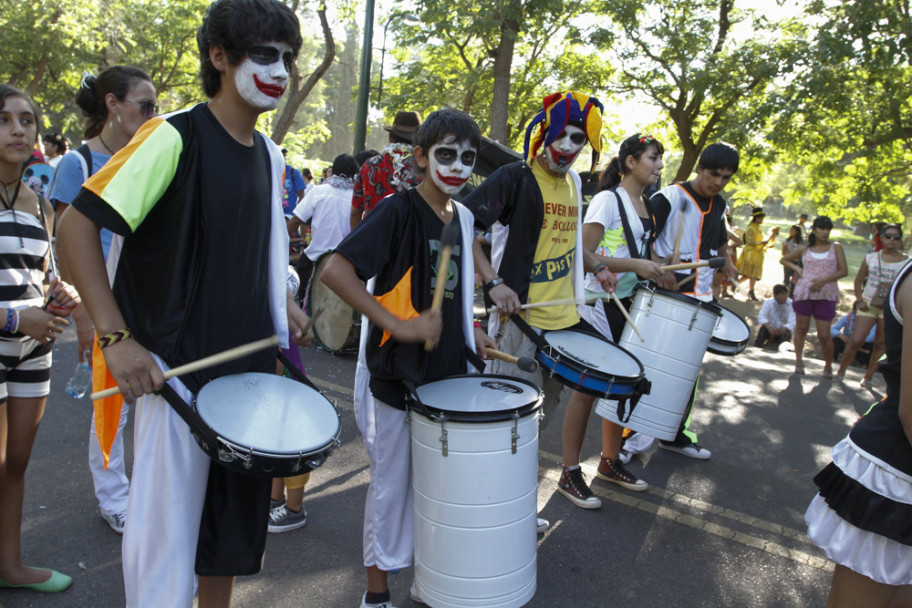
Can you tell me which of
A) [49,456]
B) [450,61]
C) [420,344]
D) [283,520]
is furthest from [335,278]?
[450,61]

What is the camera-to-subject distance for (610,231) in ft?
13.8

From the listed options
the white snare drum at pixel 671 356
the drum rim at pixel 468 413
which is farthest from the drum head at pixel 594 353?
the drum rim at pixel 468 413

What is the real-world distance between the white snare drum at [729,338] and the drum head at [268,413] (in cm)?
307

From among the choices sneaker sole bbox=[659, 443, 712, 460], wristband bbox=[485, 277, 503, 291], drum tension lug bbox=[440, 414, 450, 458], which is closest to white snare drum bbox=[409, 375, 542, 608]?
drum tension lug bbox=[440, 414, 450, 458]

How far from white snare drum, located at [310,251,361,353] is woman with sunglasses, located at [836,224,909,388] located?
19.6 ft

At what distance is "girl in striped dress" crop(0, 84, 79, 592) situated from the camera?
246cm

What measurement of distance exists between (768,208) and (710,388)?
100193 mm

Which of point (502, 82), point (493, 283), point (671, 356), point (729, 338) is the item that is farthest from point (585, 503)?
point (502, 82)

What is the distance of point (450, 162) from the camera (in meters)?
2.54

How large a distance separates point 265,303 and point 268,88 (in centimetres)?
68

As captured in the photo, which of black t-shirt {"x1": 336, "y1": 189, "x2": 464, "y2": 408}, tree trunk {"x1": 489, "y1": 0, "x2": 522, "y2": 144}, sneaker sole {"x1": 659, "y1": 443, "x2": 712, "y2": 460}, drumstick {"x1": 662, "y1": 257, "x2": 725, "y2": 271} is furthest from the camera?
tree trunk {"x1": 489, "y1": 0, "x2": 522, "y2": 144}

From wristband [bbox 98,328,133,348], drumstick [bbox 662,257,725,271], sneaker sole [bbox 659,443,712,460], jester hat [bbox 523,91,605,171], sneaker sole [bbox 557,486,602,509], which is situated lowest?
sneaker sole [bbox 659,443,712,460]

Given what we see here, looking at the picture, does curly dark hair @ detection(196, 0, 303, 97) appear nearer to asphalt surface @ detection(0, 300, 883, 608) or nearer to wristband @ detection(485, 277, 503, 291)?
wristband @ detection(485, 277, 503, 291)

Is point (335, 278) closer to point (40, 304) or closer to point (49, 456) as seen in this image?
point (40, 304)
